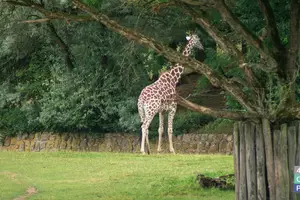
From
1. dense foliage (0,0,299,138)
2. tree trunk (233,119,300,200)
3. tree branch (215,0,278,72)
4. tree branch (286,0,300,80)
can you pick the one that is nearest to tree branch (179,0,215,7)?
tree branch (215,0,278,72)

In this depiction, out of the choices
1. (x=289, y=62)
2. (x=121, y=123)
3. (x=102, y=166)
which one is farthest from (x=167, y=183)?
(x=121, y=123)

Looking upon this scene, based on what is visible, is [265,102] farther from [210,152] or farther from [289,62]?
[210,152]

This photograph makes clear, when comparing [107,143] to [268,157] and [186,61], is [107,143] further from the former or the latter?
[268,157]

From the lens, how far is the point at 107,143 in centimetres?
2939

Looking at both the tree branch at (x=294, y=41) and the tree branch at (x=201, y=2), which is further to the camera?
the tree branch at (x=294, y=41)

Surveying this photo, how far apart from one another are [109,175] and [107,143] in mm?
10503

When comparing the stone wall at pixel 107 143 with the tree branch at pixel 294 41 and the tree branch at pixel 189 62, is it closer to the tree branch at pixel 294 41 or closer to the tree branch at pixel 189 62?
the tree branch at pixel 294 41

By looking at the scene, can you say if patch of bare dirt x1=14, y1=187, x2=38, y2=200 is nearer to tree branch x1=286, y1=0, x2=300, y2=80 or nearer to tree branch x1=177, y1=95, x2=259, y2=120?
tree branch x1=177, y1=95, x2=259, y2=120

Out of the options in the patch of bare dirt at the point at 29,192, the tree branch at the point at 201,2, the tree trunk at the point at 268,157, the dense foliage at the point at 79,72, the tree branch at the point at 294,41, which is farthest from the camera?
the dense foliage at the point at 79,72

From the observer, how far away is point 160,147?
84.5 feet

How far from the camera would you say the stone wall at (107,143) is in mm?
26828

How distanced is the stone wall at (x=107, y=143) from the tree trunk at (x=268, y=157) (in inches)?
569

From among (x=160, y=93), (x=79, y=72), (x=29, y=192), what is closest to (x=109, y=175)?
(x=29, y=192)

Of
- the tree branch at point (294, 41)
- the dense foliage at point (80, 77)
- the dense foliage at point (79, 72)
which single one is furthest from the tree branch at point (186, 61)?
the dense foliage at point (80, 77)
